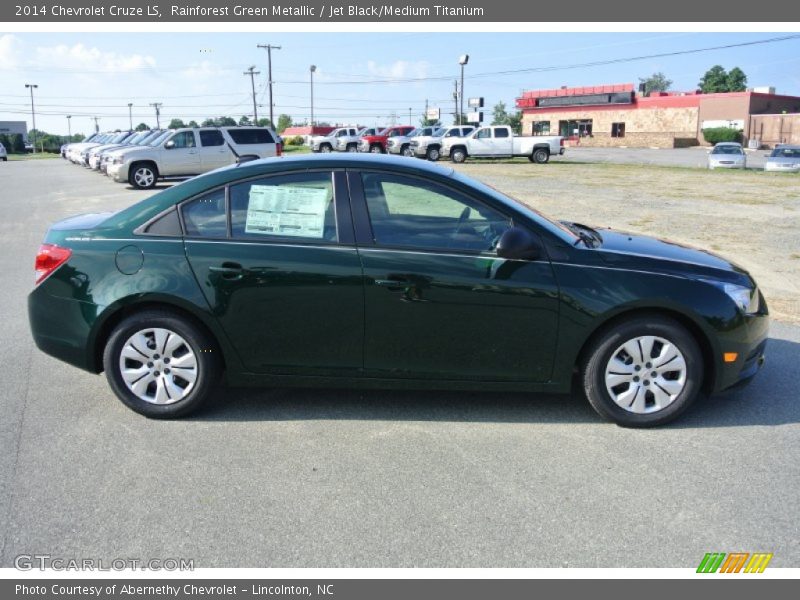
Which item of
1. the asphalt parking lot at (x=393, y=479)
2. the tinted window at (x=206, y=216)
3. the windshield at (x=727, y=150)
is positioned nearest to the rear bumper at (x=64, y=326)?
the asphalt parking lot at (x=393, y=479)

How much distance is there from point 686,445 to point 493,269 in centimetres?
157

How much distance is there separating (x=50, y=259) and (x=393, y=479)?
2.72 m

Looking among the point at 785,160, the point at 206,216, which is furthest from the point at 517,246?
the point at 785,160

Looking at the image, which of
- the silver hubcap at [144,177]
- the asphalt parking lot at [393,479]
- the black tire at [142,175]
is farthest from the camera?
the silver hubcap at [144,177]

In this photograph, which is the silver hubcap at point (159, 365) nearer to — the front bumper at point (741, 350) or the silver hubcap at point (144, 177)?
the front bumper at point (741, 350)

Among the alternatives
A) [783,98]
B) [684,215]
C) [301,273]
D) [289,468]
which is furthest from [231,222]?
[783,98]

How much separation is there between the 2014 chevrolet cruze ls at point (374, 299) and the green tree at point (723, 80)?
13937 centimetres

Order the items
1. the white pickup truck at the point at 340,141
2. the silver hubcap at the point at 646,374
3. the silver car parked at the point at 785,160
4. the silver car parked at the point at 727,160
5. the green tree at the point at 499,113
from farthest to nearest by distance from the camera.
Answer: the green tree at the point at 499,113, the white pickup truck at the point at 340,141, the silver car parked at the point at 727,160, the silver car parked at the point at 785,160, the silver hubcap at the point at 646,374

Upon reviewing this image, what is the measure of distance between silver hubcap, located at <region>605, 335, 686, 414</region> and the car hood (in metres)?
0.47

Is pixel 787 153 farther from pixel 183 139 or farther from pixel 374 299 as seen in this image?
pixel 374 299

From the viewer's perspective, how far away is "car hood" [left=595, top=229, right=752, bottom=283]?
177 inches

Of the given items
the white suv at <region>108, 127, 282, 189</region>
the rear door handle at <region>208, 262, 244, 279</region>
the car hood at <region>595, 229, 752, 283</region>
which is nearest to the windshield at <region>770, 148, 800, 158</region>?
the white suv at <region>108, 127, 282, 189</region>

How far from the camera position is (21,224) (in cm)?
1470

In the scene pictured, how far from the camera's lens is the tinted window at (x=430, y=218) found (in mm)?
4516
